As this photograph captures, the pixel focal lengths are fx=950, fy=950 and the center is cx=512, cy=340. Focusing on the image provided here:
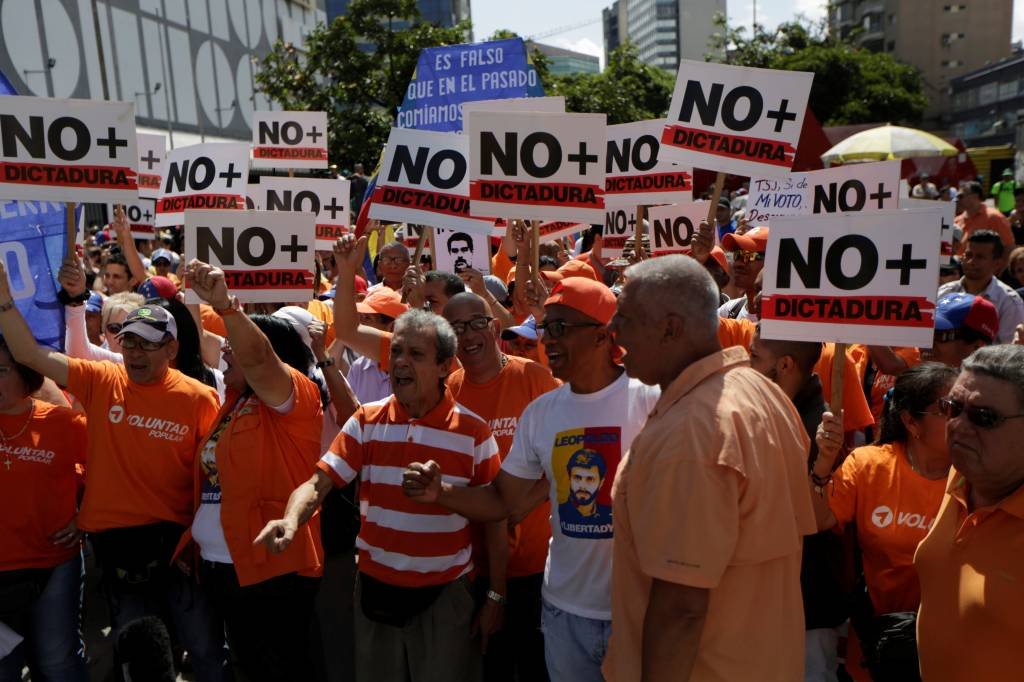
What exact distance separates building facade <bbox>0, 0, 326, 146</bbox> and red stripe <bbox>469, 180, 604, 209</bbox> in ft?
67.3

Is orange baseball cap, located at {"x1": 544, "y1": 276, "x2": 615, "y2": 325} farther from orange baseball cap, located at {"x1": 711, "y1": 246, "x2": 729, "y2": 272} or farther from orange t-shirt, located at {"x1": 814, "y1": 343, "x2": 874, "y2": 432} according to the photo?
orange baseball cap, located at {"x1": 711, "y1": 246, "x2": 729, "y2": 272}

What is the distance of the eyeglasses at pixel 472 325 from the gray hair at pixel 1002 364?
198cm

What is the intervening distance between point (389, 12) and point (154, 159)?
54.6ft

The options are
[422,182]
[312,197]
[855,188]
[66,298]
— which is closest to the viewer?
[66,298]

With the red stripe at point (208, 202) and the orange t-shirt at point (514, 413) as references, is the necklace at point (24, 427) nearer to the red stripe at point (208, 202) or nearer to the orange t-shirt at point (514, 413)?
the orange t-shirt at point (514, 413)

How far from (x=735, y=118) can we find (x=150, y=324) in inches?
152

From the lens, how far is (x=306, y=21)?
172 ft

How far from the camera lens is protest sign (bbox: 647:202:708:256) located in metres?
7.20

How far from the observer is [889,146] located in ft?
59.3

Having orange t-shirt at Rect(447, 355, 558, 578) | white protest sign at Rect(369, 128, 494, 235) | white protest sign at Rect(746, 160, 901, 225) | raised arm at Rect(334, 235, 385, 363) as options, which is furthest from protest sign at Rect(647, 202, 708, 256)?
orange t-shirt at Rect(447, 355, 558, 578)

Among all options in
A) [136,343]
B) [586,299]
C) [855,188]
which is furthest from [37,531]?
[855,188]

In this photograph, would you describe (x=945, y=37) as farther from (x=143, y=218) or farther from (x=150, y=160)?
(x=150, y=160)

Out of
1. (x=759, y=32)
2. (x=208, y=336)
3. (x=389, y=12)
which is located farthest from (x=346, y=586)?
(x=759, y=32)

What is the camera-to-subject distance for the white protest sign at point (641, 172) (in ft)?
24.0
